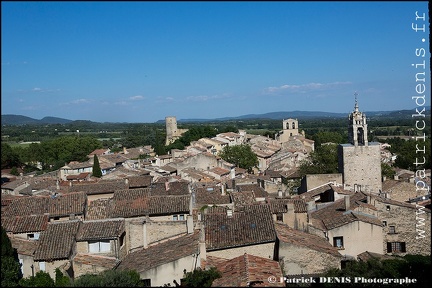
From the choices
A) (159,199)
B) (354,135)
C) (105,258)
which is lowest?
(105,258)

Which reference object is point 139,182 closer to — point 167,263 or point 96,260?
point 96,260

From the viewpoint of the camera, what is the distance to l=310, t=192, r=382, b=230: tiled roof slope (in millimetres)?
20656

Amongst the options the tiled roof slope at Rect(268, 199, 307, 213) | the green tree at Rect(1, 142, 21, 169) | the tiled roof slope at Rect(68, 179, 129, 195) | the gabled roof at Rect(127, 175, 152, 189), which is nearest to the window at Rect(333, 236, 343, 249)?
the tiled roof slope at Rect(268, 199, 307, 213)

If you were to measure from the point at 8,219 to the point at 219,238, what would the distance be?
11582mm

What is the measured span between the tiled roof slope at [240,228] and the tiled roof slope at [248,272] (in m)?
1.11

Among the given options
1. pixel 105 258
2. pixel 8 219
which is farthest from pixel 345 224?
pixel 8 219

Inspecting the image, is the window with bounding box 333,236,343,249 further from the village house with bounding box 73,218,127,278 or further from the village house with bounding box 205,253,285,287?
the village house with bounding box 73,218,127,278

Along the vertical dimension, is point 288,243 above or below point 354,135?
below

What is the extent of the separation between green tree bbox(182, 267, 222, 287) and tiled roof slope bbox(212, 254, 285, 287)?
0.52 feet

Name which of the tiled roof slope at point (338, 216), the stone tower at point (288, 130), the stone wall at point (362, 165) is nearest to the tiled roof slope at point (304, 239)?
the tiled roof slope at point (338, 216)

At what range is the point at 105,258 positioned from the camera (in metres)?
19.8

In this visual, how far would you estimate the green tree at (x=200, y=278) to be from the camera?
1472 centimetres

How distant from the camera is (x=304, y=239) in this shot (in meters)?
18.8

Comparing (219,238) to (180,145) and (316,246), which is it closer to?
(316,246)
